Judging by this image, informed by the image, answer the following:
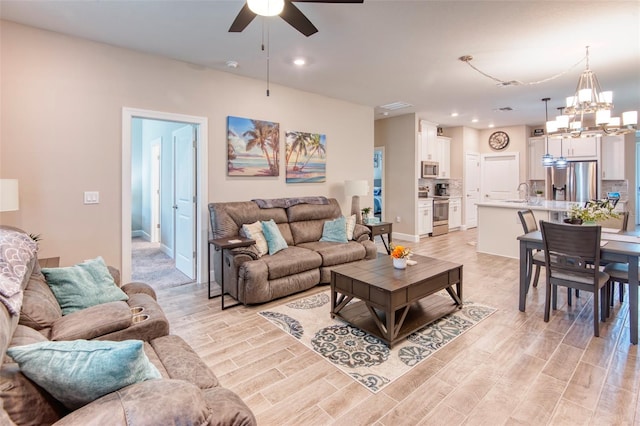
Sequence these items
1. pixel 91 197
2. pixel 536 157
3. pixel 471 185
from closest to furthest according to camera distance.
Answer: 1. pixel 91 197
2. pixel 536 157
3. pixel 471 185

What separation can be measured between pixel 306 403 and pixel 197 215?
9.84ft

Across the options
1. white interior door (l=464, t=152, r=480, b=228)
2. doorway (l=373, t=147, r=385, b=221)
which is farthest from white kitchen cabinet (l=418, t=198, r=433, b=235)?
white interior door (l=464, t=152, r=480, b=228)

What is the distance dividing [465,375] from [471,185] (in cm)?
766

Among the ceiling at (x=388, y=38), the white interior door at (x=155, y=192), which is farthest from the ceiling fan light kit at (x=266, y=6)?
the white interior door at (x=155, y=192)

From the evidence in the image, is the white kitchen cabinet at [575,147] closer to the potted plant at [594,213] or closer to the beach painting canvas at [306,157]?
the potted plant at [594,213]

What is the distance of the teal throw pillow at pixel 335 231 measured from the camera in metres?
4.67

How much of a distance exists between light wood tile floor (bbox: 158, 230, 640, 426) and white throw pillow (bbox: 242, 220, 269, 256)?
2.56 feet

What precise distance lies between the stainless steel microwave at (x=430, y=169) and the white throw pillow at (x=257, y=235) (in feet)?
16.4

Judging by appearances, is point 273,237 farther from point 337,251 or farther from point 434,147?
point 434,147

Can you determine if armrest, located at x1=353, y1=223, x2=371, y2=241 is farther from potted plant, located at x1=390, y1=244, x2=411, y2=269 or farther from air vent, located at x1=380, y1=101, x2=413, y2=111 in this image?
air vent, located at x1=380, y1=101, x2=413, y2=111

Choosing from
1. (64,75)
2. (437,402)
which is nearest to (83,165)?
(64,75)

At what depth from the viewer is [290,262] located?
3732mm

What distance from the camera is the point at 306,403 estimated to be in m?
2.01

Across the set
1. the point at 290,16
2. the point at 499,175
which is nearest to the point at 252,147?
the point at 290,16
